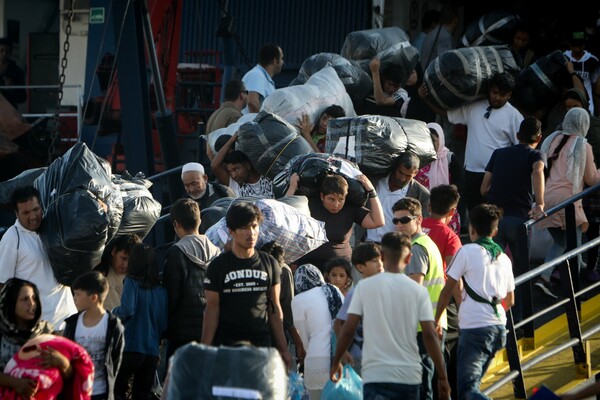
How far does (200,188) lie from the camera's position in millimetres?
10008

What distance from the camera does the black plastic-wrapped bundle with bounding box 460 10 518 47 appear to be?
1357cm

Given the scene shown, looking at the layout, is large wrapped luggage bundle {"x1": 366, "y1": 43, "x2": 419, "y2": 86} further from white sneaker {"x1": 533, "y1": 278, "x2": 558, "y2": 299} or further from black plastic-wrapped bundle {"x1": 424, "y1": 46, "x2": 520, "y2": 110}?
white sneaker {"x1": 533, "y1": 278, "x2": 558, "y2": 299}

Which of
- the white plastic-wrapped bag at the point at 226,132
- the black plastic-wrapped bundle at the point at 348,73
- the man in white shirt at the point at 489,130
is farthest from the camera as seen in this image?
the black plastic-wrapped bundle at the point at 348,73

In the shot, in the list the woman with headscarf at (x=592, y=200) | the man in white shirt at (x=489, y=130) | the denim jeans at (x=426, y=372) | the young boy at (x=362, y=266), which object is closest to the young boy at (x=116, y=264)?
the young boy at (x=362, y=266)

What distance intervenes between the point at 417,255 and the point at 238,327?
1255 millimetres

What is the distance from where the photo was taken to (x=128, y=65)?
13.0 meters

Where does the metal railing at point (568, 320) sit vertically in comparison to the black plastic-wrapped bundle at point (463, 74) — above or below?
below

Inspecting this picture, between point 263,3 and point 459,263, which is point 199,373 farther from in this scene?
point 263,3

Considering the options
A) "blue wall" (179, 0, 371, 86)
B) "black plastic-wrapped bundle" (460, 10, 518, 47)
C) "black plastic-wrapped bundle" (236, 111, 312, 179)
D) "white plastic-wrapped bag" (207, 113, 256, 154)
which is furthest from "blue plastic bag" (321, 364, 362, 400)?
"blue wall" (179, 0, 371, 86)

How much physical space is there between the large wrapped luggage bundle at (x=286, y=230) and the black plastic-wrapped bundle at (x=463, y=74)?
10.3 feet

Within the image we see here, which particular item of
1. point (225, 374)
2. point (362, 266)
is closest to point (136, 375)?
point (362, 266)

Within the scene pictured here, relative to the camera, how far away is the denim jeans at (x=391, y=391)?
6.73 m

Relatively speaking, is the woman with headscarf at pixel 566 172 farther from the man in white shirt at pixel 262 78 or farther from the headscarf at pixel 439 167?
the man in white shirt at pixel 262 78

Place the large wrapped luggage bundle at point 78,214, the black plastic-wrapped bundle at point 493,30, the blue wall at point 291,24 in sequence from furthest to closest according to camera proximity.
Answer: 1. the blue wall at point 291,24
2. the black plastic-wrapped bundle at point 493,30
3. the large wrapped luggage bundle at point 78,214
